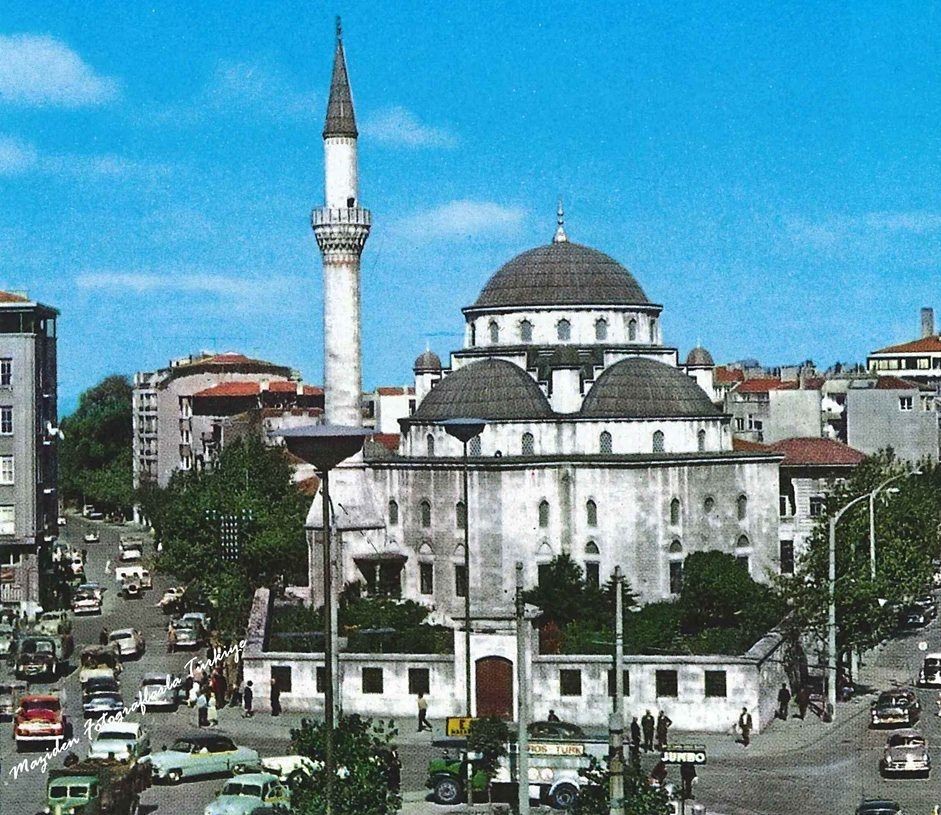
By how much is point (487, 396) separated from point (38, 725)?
28.9 meters

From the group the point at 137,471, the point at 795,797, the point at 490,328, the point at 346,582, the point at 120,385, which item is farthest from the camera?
the point at 120,385

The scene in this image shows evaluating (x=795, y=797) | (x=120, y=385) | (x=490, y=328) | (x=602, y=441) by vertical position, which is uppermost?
(x=120, y=385)

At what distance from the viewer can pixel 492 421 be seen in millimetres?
71625

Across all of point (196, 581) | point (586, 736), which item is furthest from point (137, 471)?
point (586, 736)

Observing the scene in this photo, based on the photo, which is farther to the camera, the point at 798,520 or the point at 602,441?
the point at 798,520

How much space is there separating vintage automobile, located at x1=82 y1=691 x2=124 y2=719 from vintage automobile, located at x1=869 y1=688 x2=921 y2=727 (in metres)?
18.1

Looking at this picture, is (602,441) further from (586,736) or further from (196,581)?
(586,736)

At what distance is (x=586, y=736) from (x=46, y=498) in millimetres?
44236

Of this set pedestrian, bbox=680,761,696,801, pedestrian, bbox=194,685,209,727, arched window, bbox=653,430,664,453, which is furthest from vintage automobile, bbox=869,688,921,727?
arched window, bbox=653,430,664,453

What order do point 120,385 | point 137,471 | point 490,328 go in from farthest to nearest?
A: 1. point 120,385
2. point 137,471
3. point 490,328

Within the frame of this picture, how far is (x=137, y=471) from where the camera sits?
484 ft

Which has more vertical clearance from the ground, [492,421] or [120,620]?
[492,421]

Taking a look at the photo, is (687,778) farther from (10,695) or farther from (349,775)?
(10,695)

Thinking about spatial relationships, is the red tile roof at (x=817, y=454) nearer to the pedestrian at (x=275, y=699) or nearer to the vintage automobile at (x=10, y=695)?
the pedestrian at (x=275, y=699)
